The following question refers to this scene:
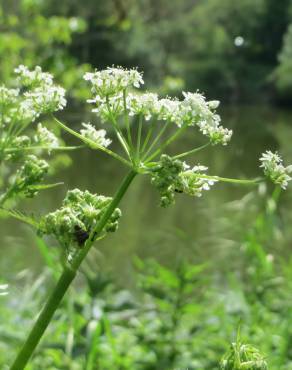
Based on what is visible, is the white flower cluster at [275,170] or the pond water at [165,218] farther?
the pond water at [165,218]

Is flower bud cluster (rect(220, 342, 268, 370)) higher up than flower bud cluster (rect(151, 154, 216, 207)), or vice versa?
flower bud cluster (rect(151, 154, 216, 207))

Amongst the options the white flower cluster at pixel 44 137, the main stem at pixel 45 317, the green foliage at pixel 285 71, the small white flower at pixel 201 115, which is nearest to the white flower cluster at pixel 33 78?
the white flower cluster at pixel 44 137

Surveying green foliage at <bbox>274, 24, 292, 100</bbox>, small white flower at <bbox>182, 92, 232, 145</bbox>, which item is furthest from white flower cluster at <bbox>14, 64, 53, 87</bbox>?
green foliage at <bbox>274, 24, 292, 100</bbox>

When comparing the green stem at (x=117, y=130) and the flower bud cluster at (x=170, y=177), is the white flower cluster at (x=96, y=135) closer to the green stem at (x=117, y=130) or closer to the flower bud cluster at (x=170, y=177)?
the green stem at (x=117, y=130)

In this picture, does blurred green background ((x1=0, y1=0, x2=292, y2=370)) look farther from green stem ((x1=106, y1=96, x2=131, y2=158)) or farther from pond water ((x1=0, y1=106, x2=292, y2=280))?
green stem ((x1=106, y1=96, x2=131, y2=158))

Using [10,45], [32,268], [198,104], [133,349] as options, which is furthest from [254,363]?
[32,268]

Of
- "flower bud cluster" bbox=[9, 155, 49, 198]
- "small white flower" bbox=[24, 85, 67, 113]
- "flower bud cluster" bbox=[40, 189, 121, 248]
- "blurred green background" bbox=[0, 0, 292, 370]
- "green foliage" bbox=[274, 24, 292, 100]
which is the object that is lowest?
"flower bud cluster" bbox=[40, 189, 121, 248]

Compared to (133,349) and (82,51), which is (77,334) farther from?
(82,51)
